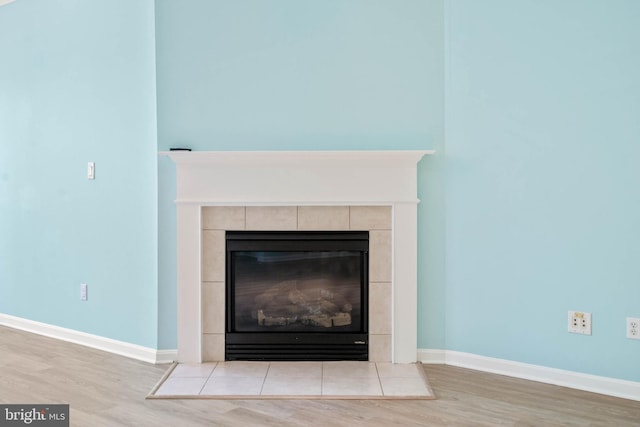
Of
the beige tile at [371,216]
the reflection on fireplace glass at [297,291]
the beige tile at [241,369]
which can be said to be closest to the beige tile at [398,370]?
the reflection on fireplace glass at [297,291]

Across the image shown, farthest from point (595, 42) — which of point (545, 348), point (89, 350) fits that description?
point (89, 350)

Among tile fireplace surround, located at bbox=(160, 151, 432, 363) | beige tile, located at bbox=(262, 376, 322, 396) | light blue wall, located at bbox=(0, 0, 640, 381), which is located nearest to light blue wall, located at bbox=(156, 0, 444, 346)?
light blue wall, located at bbox=(0, 0, 640, 381)

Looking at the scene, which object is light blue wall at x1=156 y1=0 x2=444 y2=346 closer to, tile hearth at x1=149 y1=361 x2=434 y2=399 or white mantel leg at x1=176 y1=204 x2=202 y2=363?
white mantel leg at x1=176 y1=204 x2=202 y2=363

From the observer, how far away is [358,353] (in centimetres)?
341

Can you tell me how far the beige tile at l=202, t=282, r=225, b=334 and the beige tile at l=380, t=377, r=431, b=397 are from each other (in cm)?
103

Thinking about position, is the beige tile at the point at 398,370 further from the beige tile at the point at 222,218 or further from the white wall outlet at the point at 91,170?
the white wall outlet at the point at 91,170

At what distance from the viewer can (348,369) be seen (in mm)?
3266

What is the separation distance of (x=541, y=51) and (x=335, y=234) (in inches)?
60.2

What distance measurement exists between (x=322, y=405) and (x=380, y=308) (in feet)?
2.67

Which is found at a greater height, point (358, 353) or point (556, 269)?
point (556, 269)

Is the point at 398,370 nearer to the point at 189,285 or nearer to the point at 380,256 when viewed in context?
the point at 380,256

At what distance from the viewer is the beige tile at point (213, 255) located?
3.42 meters

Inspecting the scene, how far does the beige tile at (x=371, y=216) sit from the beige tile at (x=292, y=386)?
0.92 metres

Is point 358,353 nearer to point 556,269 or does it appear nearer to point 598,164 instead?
point 556,269
